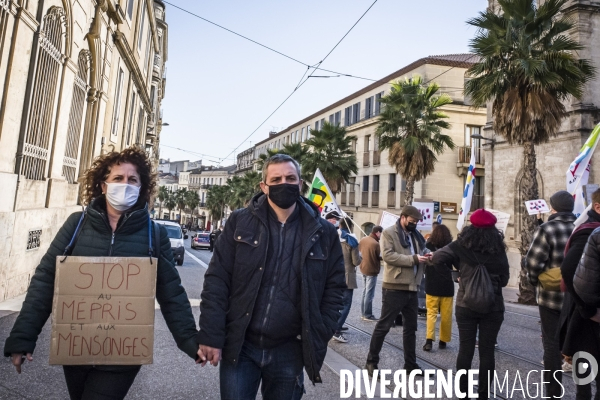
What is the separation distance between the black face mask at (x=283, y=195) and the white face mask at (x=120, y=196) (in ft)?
2.76

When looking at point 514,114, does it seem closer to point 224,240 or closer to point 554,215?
point 554,215

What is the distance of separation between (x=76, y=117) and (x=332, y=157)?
65.3ft

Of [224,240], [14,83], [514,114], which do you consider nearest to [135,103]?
[14,83]

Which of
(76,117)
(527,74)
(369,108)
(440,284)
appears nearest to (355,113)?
(369,108)

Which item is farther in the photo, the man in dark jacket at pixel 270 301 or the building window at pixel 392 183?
the building window at pixel 392 183

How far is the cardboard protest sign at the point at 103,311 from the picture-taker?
2.31 meters

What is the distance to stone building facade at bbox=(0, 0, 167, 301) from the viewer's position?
723cm

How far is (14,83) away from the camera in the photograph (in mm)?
7344

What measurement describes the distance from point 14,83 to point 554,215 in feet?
27.0

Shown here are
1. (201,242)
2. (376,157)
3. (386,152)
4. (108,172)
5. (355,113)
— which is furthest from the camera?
(355,113)

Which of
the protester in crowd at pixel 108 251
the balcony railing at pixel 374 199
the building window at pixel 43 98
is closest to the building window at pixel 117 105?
the building window at pixel 43 98

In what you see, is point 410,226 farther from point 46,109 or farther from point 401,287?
point 46,109

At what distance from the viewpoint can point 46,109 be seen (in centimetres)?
917

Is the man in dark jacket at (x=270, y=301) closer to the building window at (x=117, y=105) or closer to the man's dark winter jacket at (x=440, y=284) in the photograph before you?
the man's dark winter jacket at (x=440, y=284)
